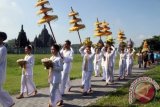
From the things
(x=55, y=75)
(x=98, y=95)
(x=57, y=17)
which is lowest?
(x=98, y=95)

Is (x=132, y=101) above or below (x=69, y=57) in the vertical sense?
below

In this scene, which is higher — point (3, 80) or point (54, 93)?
point (3, 80)

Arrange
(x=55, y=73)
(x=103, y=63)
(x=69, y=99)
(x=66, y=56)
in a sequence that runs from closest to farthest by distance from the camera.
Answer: (x=55, y=73)
(x=69, y=99)
(x=66, y=56)
(x=103, y=63)

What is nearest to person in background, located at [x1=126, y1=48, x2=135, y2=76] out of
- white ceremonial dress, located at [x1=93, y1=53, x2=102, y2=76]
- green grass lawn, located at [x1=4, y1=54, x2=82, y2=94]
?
white ceremonial dress, located at [x1=93, y1=53, x2=102, y2=76]

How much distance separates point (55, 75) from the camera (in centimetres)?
1190

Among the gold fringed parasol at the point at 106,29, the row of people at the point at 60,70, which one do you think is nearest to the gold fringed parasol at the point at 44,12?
the row of people at the point at 60,70

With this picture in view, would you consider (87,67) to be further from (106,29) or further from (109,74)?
(106,29)

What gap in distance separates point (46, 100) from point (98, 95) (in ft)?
7.22

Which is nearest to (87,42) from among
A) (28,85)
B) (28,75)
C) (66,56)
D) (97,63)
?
(66,56)

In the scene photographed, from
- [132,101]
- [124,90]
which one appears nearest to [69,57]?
[124,90]

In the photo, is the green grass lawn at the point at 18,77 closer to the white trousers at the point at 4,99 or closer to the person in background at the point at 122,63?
the person in background at the point at 122,63

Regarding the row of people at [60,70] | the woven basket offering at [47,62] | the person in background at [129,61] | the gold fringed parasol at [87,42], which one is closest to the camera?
the row of people at [60,70]

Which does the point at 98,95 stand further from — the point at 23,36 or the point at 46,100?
the point at 23,36

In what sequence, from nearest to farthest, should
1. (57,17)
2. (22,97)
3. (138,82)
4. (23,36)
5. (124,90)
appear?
(138,82)
(57,17)
(22,97)
(124,90)
(23,36)
